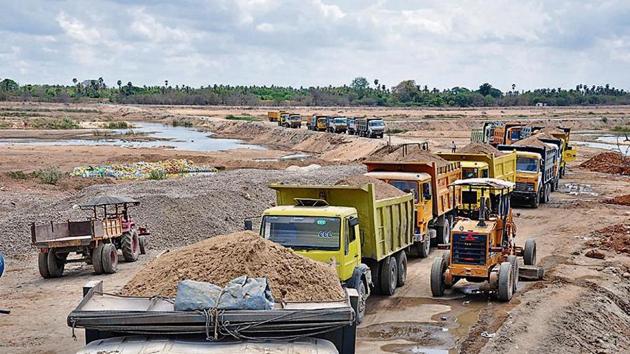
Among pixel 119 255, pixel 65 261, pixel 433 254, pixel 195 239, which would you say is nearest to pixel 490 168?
pixel 433 254

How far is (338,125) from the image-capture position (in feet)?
255

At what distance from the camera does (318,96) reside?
187 m

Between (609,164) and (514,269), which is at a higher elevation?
(514,269)

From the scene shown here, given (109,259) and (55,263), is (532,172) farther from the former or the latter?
(55,263)

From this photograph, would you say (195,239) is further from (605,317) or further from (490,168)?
(605,317)

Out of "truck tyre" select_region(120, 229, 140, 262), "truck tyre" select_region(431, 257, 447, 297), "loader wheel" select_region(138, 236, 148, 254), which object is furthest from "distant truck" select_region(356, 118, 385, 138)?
"truck tyre" select_region(431, 257, 447, 297)

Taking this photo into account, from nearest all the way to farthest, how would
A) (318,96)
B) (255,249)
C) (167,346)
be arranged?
1. (167,346)
2. (255,249)
3. (318,96)

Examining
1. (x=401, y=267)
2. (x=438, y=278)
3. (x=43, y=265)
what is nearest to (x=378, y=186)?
(x=401, y=267)

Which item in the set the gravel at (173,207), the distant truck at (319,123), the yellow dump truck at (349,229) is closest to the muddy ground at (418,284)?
the gravel at (173,207)

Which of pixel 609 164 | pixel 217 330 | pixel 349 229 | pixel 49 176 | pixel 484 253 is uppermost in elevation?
pixel 217 330

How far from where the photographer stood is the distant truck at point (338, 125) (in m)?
77.3

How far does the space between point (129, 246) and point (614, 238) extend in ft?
50.6

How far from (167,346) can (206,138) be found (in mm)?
82927

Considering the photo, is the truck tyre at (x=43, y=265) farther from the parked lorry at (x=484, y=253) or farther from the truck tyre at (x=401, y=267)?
the parked lorry at (x=484, y=253)
